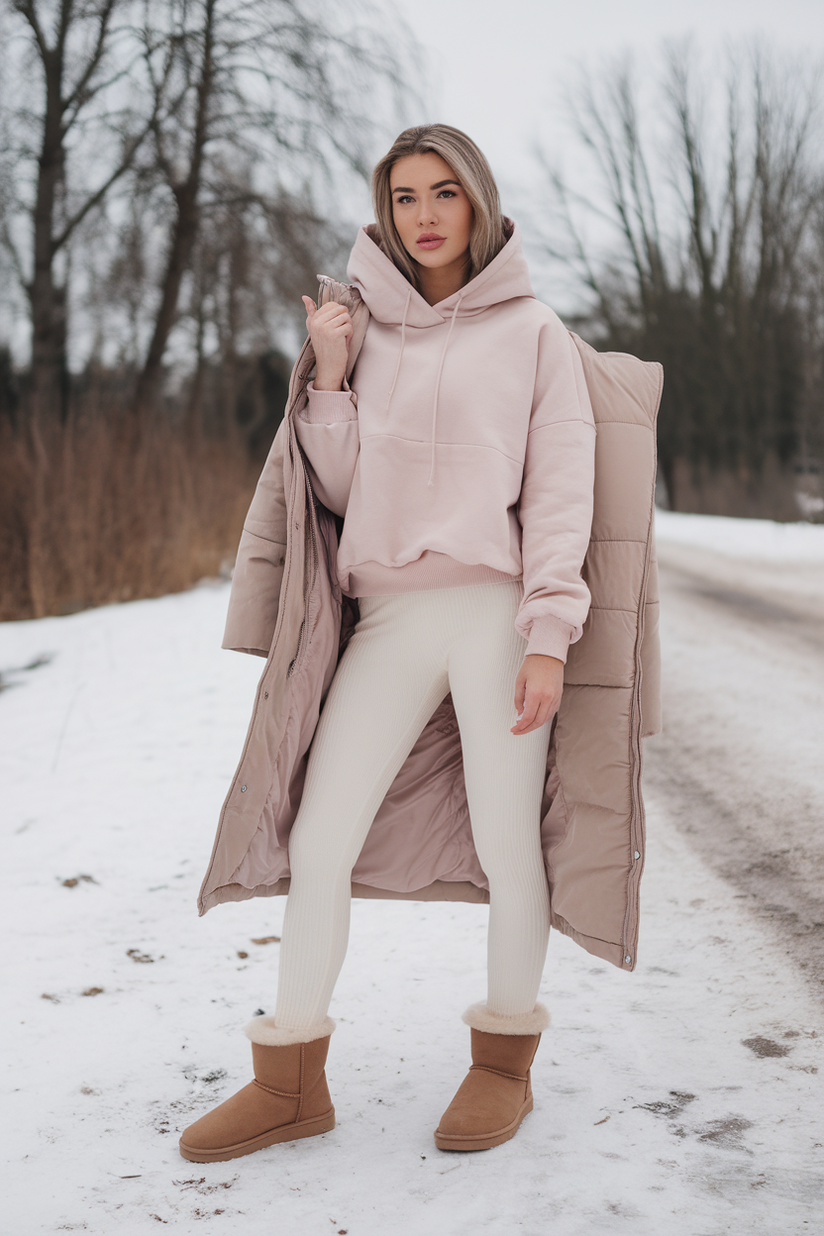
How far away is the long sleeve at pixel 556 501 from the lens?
1.64 m

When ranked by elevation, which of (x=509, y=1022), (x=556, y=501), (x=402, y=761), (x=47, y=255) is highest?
(x=47, y=255)

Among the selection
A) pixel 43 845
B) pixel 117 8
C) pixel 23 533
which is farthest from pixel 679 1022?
pixel 117 8

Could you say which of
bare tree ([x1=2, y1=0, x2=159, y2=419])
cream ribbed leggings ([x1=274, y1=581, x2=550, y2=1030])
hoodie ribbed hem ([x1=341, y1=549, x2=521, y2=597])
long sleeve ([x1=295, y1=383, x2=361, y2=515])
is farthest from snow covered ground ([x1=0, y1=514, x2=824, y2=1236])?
bare tree ([x1=2, y1=0, x2=159, y2=419])

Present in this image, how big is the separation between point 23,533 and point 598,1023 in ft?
18.9

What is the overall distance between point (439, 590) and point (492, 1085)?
890mm

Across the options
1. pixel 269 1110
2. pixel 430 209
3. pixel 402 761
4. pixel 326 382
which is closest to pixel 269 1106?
pixel 269 1110

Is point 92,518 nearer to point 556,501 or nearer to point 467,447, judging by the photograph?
point 467,447

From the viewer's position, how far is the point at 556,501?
1.69 metres

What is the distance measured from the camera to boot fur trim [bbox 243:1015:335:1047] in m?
1.71

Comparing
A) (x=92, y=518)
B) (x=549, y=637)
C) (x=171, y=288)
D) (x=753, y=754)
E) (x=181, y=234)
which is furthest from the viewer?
(x=171, y=288)

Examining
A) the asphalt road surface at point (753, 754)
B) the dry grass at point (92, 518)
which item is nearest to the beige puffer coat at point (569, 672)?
the asphalt road surface at point (753, 754)

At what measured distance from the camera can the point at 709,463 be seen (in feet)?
73.6

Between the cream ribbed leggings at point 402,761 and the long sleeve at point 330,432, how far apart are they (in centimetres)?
26

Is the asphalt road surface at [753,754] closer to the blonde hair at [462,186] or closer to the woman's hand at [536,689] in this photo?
the woman's hand at [536,689]
